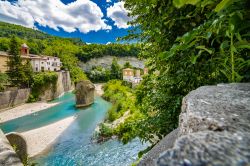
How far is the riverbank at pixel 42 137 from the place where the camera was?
13.3 meters

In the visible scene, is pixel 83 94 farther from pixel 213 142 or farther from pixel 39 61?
pixel 213 142

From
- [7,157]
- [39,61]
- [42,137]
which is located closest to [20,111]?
[42,137]

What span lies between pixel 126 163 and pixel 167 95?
8313 mm

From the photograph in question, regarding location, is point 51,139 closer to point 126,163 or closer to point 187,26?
point 126,163

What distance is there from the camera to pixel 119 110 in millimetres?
20859

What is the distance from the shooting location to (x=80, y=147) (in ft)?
43.4

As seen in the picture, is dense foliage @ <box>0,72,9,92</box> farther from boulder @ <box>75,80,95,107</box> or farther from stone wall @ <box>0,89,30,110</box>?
boulder @ <box>75,80,95,107</box>

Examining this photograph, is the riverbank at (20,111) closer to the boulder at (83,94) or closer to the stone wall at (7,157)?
the boulder at (83,94)

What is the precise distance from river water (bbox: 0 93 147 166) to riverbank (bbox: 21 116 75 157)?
456 mm

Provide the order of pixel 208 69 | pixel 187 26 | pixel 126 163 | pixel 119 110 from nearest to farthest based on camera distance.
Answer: pixel 208 69 → pixel 187 26 → pixel 126 163 → pixel 119 110

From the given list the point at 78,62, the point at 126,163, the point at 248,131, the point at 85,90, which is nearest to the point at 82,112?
the point at 85,90

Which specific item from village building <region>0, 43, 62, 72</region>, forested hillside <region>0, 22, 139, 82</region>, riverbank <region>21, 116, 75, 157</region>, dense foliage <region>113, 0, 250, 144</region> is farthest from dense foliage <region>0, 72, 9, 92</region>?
dense foliage <region>113, 0, 250, 144</region>

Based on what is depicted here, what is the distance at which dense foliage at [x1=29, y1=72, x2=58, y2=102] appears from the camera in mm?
29781

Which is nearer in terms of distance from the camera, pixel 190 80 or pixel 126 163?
pixel 190 80
